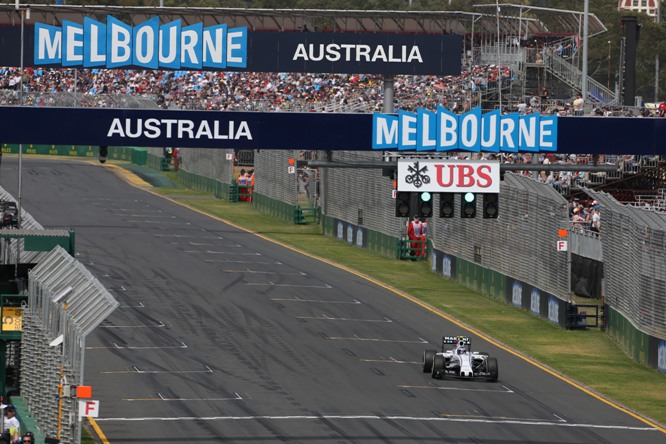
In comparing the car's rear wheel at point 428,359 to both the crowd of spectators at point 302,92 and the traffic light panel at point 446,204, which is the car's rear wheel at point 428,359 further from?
the crowd of spectators at point 302,92

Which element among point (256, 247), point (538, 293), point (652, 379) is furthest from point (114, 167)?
point (652, 379)

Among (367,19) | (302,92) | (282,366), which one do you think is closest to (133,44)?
(282,366)

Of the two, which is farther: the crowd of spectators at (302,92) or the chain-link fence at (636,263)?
the crowd of spectators at (302,92)

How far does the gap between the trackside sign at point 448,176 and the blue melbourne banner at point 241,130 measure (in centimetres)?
127

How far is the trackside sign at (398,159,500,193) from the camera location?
3512 centimetres

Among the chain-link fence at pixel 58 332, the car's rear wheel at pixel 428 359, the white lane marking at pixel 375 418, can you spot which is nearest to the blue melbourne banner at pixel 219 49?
the chain-link fence at pixel 58 332

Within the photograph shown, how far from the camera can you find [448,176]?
Answer: 35.4m

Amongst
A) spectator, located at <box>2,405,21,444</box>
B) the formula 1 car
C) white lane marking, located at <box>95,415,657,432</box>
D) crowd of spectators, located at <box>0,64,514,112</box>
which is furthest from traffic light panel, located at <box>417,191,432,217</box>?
crowd of spectators, located at <box>0,64,514,112</box>

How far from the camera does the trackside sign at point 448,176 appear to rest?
115 feet

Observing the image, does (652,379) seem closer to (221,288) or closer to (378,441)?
(378,441)

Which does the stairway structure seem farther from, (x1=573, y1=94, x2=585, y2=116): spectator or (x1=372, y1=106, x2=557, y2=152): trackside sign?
(x1=372, y1=106, x2=557, y2=152): trackside sign

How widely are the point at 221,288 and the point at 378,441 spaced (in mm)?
23668

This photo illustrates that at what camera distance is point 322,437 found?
34906mm

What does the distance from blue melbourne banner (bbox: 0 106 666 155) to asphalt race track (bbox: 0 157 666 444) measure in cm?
683
